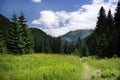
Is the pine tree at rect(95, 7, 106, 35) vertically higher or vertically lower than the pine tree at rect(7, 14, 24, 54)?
higher

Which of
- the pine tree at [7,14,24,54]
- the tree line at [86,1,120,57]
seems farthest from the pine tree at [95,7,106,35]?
the pine tree at [7,14,24,54]

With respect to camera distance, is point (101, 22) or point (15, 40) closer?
point (15, 40)

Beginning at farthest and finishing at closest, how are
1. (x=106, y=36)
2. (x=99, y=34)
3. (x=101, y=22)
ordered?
(x=101, y=22) < (x=99, y=34) < (x=106, y=36)

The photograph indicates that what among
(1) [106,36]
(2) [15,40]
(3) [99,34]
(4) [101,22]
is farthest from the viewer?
(4) [101,22]

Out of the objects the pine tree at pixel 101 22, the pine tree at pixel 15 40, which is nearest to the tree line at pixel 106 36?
the pine tree at pixel 101 22

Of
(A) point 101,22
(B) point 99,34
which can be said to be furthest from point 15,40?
(A) point 101,22

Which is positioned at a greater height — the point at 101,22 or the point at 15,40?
the point at 101,22

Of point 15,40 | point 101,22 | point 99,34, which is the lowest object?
point 15,40

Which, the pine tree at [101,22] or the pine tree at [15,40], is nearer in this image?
the pine tree at [15,40]

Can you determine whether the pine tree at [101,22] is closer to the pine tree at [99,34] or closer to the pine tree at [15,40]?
the pine tree at [99,34]

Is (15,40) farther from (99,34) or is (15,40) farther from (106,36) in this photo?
(99,34)

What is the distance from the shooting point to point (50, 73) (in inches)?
559

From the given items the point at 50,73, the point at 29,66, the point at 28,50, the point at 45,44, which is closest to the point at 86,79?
the point at 50,73

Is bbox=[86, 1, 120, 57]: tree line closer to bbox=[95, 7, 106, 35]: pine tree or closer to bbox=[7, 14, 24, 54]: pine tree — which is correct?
bbox=[95, 7, 106, 35]: pine tree
